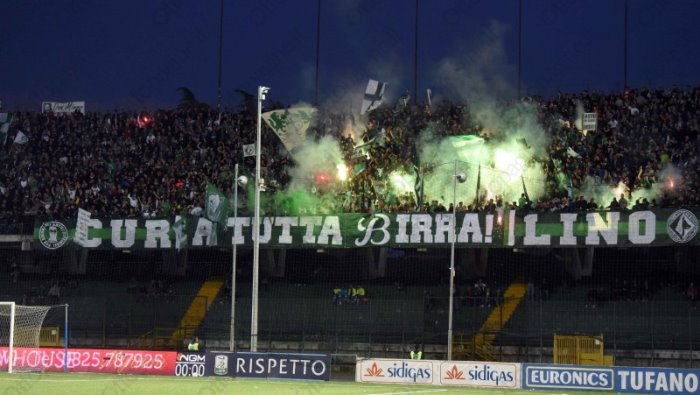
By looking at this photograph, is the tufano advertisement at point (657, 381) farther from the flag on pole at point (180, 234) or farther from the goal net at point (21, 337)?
the flag on pole at point (180, 234)

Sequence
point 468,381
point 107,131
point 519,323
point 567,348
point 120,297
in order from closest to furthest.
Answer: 1. point 468,381
2. point 567,348
3. point 519,323
4. point 120,297
5. point 107,131

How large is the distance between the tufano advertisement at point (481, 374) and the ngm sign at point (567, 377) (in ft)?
1.46

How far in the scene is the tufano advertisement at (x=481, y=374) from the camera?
3462cm

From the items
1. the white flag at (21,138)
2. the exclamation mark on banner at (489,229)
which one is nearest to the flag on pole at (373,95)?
the exclamation mark on banner at (489,229)

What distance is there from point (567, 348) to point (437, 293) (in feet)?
30.2

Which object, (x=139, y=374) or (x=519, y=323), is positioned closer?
(x=139, y=374)

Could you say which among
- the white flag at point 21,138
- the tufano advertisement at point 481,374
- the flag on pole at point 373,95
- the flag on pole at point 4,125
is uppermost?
the flag on pole at point 373,95

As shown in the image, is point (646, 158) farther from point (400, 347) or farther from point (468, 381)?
point (468, 381)

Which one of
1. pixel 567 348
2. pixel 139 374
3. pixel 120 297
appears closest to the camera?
Result: pixel 139 374

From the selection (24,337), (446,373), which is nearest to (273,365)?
(446,373)

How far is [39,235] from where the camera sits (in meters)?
55.3

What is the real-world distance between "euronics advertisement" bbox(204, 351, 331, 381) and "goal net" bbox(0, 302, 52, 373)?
8.16 m

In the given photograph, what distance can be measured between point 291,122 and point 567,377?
1108 inches

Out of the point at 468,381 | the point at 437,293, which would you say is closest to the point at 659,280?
the point at 437,293
